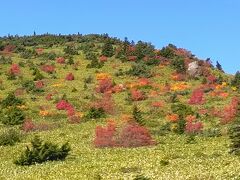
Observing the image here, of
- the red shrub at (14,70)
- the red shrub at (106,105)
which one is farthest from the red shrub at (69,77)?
the red shrub at (106,105)

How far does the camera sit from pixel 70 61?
330 feet

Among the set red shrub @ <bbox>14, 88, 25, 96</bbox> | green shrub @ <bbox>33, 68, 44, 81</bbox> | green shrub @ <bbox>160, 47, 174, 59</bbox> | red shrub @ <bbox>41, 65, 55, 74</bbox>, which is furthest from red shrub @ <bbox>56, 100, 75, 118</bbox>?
green shrub @ <bbox>160, 47, 174, 59</bbox>

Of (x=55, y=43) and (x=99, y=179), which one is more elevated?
(x=55, y=43)

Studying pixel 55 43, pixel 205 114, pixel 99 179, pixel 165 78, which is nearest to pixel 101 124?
pixel 205 114

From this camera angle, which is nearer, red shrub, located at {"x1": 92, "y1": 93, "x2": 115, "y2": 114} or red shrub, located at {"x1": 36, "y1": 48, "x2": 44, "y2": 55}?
red shrub, located at {"x1": 92, "y1": 93, "x2": 115, "y2": 114}

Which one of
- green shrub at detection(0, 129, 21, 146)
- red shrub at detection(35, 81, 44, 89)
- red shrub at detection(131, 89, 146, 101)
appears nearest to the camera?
green shrub at detection(0, 129, 21, 146)

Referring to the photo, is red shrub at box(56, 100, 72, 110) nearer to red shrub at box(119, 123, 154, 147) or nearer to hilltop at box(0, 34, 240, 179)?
hilltop at box(0, 34, 240, 179)

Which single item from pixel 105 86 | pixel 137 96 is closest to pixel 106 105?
pixel 137 96

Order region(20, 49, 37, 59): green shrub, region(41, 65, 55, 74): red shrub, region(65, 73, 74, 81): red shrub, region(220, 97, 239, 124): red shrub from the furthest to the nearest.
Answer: region(20, 49, 37, 59): green shrub
region(41, 65, 55, 74): red shrub
region(65, 73, 74, 81): red shrub
region(220, 97, 239, 124): red shrub

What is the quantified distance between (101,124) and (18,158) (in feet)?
57.0

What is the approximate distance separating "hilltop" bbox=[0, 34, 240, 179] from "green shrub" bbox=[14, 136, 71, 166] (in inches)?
21.9

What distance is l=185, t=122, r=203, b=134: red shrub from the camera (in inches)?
2230

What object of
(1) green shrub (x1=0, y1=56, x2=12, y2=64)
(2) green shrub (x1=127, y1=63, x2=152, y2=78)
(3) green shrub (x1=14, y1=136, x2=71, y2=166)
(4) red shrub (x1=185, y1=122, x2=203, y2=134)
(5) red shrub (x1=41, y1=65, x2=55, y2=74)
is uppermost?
(1) green shrub (x1=0, y1=56, x2=12, y2=64)

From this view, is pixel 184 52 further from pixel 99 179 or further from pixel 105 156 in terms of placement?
pixel 99 179
